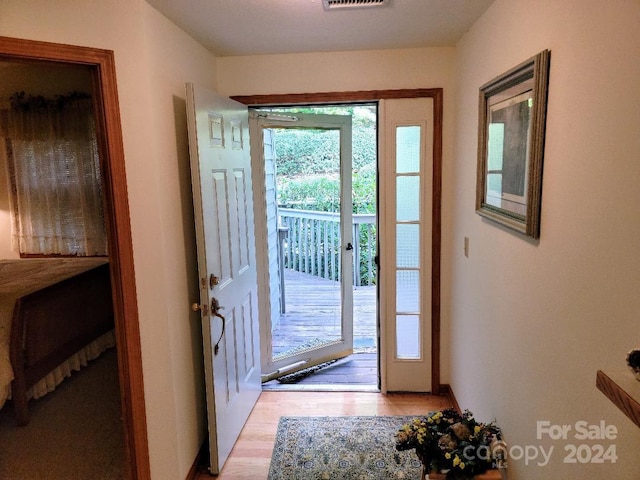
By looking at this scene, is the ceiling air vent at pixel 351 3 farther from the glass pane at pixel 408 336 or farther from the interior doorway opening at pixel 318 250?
the glass pane at pixel 408 336

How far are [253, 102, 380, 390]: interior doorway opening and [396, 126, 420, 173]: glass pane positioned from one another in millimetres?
328

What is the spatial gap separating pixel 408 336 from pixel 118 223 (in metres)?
2.00

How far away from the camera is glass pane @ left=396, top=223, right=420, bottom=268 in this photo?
2787mm

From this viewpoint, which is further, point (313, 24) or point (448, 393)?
point (448, 393)

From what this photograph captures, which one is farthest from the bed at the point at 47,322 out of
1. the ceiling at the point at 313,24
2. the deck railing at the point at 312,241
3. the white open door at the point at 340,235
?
the deck railing at the point at 312,241

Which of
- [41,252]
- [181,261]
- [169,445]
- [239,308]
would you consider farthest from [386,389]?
[41,252]

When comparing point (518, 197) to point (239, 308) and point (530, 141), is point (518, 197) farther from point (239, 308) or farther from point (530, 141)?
point (239, 308)

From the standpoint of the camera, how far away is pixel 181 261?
6.77ft

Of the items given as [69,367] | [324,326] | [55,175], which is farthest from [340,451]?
[55,175]

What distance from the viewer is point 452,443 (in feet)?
5.64

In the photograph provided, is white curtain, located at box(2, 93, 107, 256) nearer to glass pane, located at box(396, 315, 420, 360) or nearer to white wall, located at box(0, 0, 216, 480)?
white wall, located at box(0, 0, 216, 480)

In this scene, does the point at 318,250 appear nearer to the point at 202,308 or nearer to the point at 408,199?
the point at 408,199

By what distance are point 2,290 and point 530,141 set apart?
10.1 feet

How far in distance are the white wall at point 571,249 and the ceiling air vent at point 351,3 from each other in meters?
0.51
